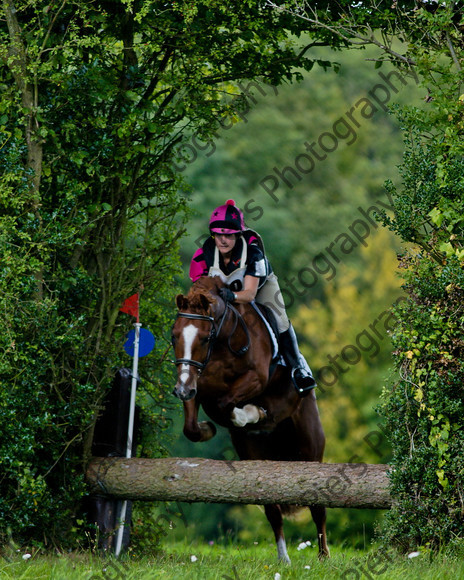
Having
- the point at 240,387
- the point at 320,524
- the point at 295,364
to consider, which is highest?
the point at 295,364

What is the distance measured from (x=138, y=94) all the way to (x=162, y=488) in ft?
11.6

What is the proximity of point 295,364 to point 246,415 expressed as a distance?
0.91m

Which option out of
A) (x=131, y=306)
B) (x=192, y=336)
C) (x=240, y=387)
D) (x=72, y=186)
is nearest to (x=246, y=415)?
(x=240, y=387)

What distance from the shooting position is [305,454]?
793cm

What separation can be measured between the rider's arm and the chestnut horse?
98mm

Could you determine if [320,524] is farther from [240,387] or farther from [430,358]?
[430,358]

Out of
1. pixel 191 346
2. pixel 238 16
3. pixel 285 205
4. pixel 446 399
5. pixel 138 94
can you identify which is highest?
pixel 285 205

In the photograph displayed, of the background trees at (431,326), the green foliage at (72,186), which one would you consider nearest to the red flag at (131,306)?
the green foliage at (72,186)

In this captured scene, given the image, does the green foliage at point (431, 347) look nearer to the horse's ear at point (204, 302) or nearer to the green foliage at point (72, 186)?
the horse's ear at point (204, 302)

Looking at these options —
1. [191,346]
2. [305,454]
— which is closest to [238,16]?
[191,346]

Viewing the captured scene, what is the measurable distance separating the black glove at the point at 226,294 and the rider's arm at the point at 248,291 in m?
0.10

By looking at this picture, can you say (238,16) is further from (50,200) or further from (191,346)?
(191,346)

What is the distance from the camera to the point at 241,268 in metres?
7.20

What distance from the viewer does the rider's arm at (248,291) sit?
707 centimetres
